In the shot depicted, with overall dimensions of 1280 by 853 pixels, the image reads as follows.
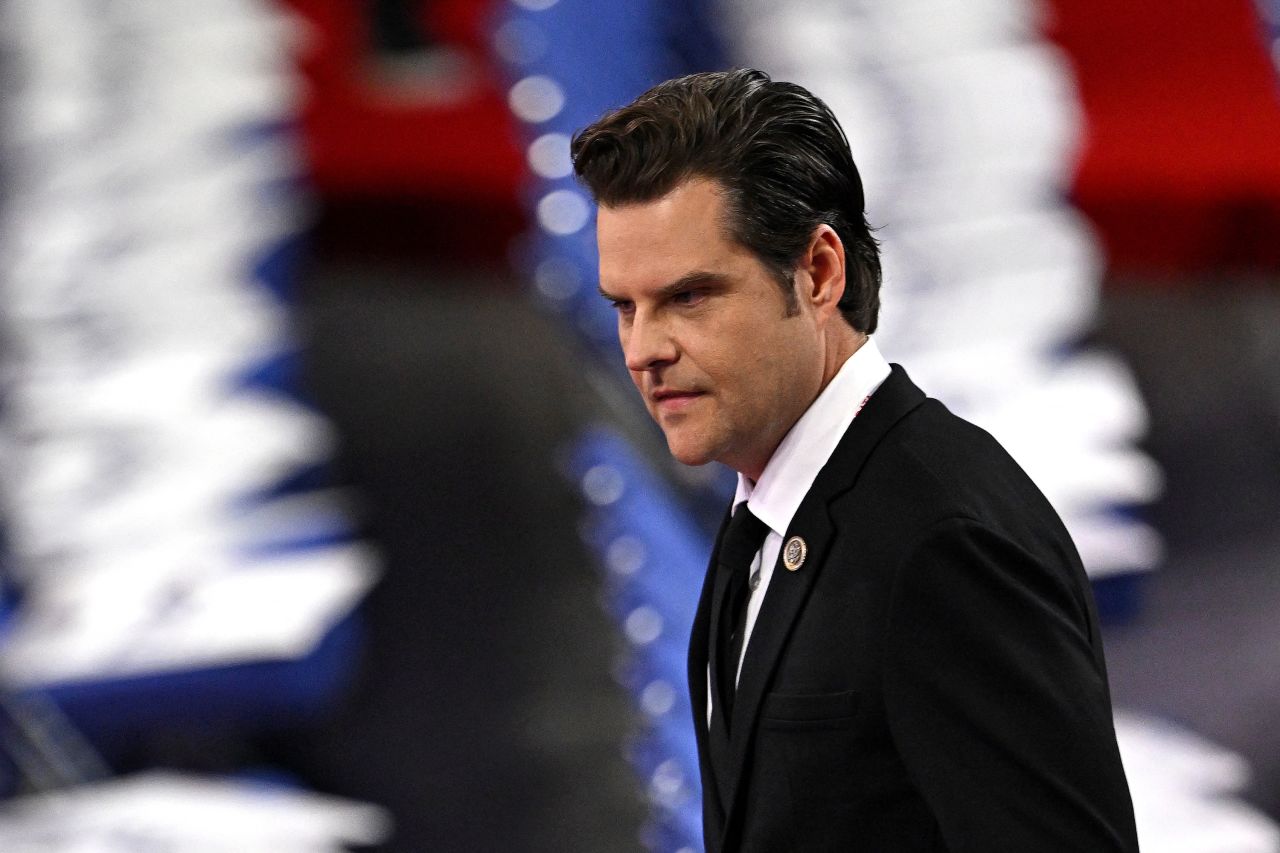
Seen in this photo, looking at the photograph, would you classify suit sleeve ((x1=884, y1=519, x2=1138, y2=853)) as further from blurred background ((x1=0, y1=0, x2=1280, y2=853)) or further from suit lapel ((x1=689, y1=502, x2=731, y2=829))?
A: blurred background ((x1=0, y1=0, x2=1280, y2=853))

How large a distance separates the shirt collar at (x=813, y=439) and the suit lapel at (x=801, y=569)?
0.05 ft

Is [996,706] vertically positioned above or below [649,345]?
below

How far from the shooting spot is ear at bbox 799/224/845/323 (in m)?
1.08

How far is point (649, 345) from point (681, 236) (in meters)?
0.08

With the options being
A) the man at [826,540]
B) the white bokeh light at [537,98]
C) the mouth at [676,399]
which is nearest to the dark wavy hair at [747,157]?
the man at [826,540]

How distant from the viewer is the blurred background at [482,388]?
3.24 m

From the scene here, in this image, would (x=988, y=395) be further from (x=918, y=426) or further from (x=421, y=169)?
(x=918, y=426)

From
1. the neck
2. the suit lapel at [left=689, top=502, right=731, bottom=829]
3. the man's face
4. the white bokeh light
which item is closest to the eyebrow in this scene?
the man's face

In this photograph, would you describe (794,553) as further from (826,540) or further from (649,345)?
(649,345)

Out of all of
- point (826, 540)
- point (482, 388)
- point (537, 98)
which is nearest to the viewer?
point (826, 540)

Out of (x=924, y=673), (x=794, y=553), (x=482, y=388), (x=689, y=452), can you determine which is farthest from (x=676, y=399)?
(x=482, y=388)

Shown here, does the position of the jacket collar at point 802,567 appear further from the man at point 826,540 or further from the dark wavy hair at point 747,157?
the dark wavy hair at point 747,157

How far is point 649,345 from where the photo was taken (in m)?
1.08

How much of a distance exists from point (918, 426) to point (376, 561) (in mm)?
2934
